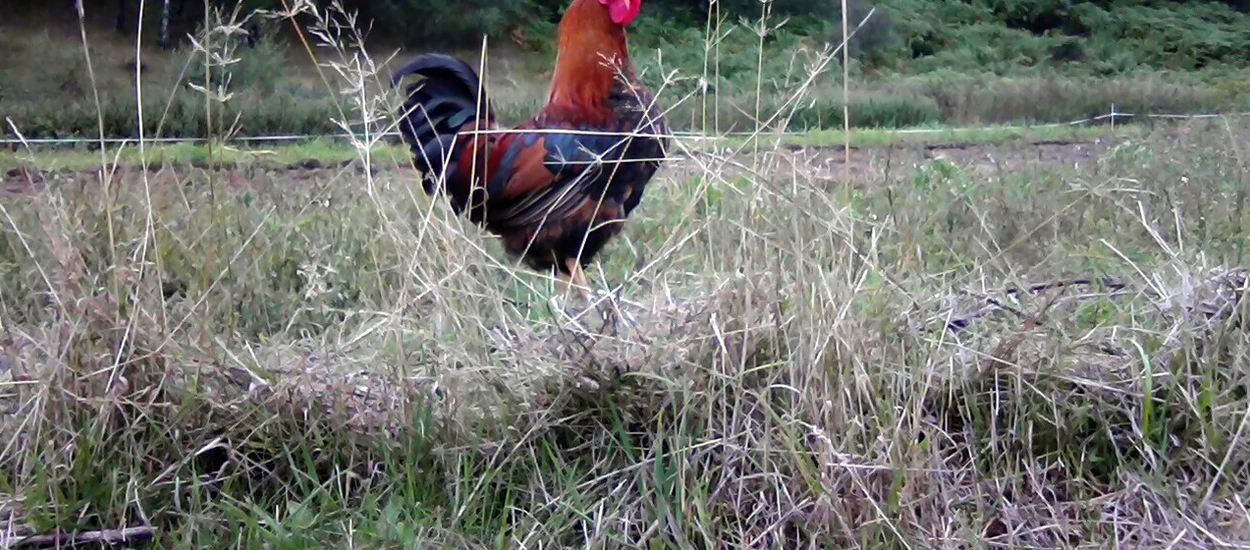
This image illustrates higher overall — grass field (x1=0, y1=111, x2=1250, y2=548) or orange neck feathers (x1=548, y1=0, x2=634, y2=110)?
orange neck feathers (x1=548, y1=0, x2=634, y2=110)

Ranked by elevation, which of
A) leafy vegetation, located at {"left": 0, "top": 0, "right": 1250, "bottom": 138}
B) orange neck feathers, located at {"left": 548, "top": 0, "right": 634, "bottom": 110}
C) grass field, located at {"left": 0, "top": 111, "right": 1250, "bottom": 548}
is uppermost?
orange neck feathers, located at {"left": 548, "top": 0, "right": 634, "bottom": 110}

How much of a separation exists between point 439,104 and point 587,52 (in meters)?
0.62

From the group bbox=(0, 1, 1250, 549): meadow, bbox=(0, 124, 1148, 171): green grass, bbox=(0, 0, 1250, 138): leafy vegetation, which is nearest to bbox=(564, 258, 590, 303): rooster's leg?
bbox=(0, 1, 1250, 549): meadow

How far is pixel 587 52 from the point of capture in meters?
4.36

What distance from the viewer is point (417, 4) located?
7.98m

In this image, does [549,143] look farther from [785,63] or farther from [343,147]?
[343,147]

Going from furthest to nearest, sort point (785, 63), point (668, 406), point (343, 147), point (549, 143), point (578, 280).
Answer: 1. point (343, 147)
2. point (785, 63)
3. point (549, 143)
4. point (578, 280)
5. point (668, 406)

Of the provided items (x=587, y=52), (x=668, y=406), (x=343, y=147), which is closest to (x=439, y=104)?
(x=587, y=52)

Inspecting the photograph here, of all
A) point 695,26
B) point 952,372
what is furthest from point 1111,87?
point 952,372

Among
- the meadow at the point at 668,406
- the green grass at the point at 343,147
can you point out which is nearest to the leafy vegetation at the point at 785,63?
the green grass at the point at 343,147

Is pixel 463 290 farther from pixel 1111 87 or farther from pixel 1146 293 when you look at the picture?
pixel 1111 87

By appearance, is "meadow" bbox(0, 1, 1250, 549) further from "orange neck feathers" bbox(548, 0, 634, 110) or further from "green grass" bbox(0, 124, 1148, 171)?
"orange neck feathers" bbox(548, 0, 634, 110)

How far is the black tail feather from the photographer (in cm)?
429

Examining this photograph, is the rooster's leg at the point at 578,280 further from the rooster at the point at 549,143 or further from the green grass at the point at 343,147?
the green grass at the point at 343,147
